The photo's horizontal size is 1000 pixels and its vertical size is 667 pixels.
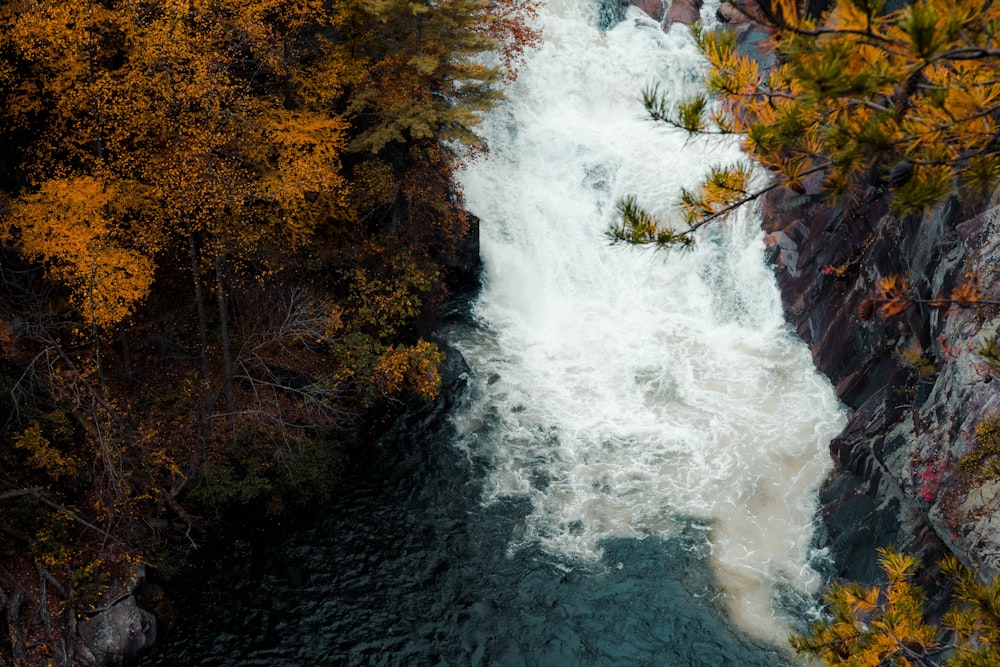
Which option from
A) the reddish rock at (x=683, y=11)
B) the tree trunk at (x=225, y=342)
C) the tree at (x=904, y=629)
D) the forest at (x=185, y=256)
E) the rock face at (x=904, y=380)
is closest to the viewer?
the tree at (x=904, y=629)

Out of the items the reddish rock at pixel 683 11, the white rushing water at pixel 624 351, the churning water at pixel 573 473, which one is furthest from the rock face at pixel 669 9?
the churning water at pixel 573 473

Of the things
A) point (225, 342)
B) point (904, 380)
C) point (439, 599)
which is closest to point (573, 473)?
point (439, 599)

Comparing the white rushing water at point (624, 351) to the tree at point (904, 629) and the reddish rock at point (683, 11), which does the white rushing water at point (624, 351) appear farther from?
the tree at point (904, 629)

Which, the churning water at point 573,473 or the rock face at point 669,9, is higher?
the rock face at point 669,9

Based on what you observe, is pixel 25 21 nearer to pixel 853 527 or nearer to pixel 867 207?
pixel 853 527

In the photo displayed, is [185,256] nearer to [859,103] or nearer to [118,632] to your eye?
[118,632]
